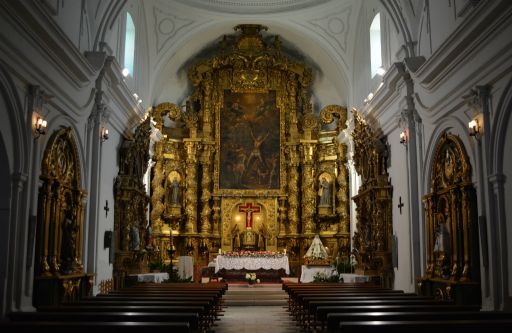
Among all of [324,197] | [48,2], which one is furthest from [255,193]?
[48,2]

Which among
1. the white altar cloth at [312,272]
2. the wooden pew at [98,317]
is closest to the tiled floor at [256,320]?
the white altar cloth at [312,272]

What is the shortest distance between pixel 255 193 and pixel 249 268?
11.8 ft

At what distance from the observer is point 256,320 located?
13.0m

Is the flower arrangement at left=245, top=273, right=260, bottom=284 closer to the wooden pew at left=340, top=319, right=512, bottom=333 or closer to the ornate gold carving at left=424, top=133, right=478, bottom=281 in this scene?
the ornate gold carving at left=424, top=133, right=478, bottom=281

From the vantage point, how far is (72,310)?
731 cm

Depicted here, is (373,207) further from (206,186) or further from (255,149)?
(206,186)

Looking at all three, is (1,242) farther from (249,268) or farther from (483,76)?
(249,268)

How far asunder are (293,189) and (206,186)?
11.4 ft

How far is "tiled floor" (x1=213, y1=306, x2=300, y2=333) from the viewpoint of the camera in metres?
11.3

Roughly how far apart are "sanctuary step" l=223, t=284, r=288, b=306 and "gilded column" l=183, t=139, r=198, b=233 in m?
4.88

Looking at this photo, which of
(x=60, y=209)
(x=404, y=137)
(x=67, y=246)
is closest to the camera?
(x=60, y=209)

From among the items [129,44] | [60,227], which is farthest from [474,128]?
[129,44]

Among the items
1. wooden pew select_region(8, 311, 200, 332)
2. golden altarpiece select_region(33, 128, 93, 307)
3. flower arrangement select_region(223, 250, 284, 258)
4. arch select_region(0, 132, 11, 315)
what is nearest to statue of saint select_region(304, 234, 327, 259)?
flower arrangement select_region(223, 250, 284, 258)

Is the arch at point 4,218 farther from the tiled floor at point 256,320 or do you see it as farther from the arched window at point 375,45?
the arched window at point 375,45
